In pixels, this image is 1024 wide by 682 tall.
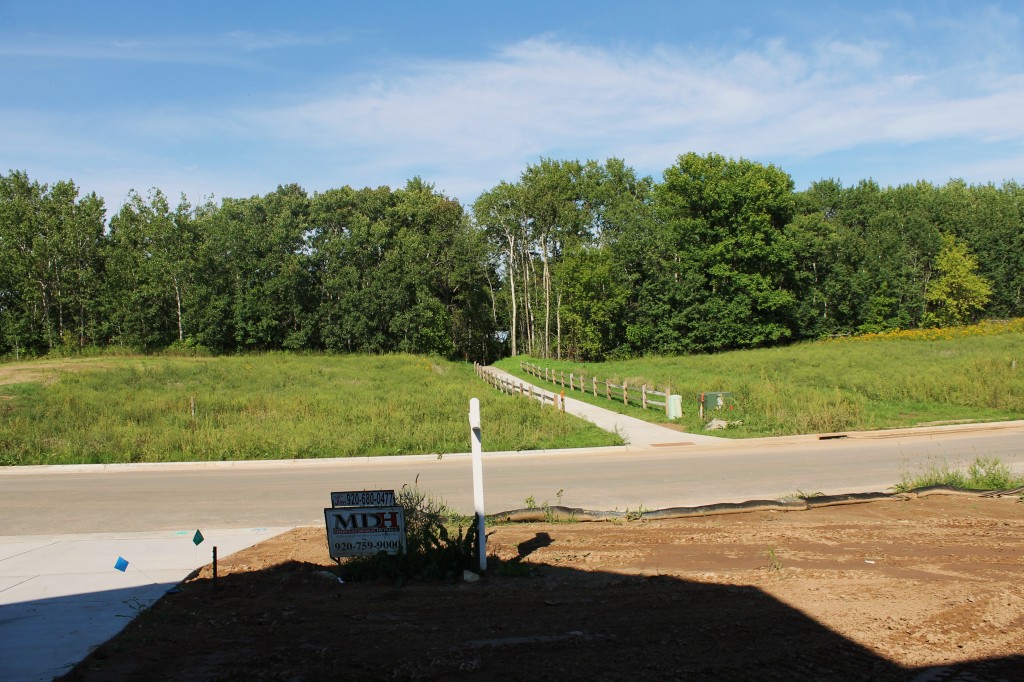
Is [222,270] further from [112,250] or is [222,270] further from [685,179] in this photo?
[685,179]

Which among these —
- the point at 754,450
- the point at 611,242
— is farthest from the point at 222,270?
the point at 754,450

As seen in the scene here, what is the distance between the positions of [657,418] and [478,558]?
17.0 m

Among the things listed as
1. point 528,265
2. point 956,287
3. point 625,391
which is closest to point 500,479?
point 625,391

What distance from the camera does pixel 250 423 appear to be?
21.1 meters

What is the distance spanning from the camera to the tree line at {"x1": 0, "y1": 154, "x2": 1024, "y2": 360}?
199 feet

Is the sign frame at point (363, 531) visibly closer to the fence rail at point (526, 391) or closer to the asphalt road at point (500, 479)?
the asphalt road at point (500, 479)

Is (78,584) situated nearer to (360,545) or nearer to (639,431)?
(360,545)

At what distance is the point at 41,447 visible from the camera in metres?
18.3

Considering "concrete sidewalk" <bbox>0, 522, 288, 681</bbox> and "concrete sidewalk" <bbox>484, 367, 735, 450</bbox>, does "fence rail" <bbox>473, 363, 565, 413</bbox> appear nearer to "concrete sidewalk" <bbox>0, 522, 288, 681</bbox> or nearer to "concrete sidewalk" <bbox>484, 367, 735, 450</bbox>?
"concrete sidewalk" <bbox>484, 367, 735, 450</bbox>

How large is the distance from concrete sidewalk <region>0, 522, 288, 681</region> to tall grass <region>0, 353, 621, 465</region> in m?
8.53

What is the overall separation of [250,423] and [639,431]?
11370 millimetres

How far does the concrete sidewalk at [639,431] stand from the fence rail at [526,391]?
2.80 feet

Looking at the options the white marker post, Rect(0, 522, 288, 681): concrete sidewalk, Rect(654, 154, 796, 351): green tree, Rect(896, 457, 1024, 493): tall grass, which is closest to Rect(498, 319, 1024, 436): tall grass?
Rect(896, 457, 1024, 493): tall grass

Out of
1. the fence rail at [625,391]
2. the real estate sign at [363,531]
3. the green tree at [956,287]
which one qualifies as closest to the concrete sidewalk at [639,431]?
the fence rail at [625,391]
